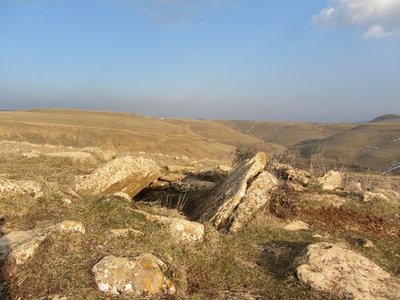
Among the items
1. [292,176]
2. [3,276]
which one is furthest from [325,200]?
[3,276]

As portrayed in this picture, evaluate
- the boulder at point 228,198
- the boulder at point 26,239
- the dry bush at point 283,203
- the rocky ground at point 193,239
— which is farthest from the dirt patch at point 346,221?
the boulder at point 26,239

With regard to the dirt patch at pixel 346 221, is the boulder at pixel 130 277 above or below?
above

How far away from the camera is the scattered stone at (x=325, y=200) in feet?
38.6

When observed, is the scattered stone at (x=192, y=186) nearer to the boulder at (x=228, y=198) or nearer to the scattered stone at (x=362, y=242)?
the boulder at (x=228, y=198)

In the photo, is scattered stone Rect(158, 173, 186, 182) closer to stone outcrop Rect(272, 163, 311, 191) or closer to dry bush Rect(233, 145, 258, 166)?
stone outcrop Rect(272, 163, 311, 191)

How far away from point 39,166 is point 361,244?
31.9 ft

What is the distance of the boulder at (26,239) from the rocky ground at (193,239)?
20 mm

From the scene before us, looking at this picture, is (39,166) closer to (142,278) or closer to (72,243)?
(72,243)

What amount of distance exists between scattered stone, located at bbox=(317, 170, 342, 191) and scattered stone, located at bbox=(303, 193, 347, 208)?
1.71m

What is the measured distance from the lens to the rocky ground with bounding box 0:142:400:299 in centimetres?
629

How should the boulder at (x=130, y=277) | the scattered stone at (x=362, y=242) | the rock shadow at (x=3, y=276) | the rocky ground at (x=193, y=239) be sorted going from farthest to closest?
the scattered stone at (x=362, y=242) → the rocky ground at (x=193, y=239) → the boulder at (x=130, y=277) → the rock shadow at (x=3, y=276)

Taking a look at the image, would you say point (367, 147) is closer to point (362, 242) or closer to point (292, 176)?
point (292, 176)

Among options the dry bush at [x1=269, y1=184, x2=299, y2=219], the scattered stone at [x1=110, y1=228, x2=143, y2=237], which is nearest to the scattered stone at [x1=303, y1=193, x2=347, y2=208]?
the dry bush at [x1=269, y1=184, x2=299, y2=219]

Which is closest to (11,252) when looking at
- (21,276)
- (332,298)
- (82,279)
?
(21,276)
